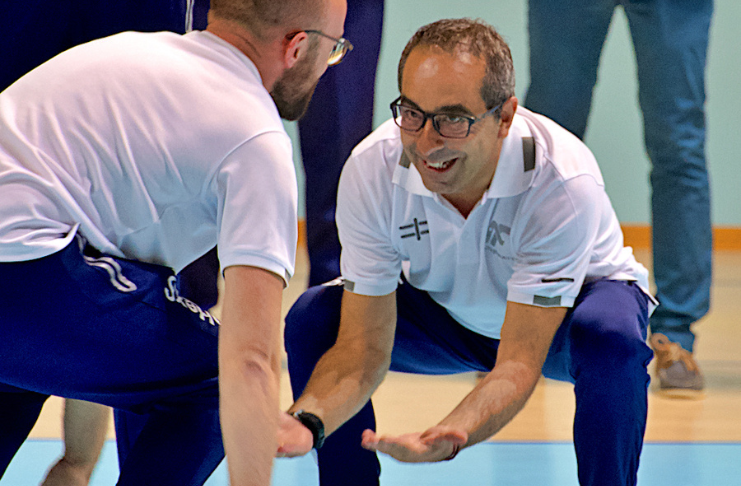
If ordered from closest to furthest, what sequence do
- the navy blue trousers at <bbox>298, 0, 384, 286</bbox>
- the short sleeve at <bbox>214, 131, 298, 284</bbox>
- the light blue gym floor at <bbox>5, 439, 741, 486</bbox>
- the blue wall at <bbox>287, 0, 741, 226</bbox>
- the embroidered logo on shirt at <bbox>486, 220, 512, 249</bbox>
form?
the short sleeve at <bbox>214, 131, 298, 284</bbox> → the embroidered logo on shirt at <bbox>486, 220, 512, 249</bbox> → the light blue gym floor at <bbox>5, 439, 741, 486</bbox> → the navy blue trousers at <bbox>298, 0, 384, 286</bbox> → the blue wall at <bbox>287, 0, 741, 226</bbox>

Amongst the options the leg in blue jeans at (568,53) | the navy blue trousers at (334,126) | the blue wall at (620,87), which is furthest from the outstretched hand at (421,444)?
the blue wall at (620,87)

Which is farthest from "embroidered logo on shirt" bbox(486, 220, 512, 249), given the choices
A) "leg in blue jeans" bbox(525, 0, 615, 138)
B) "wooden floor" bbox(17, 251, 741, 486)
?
"leg in blue jeans" bbox(525, 0, 615, 138)

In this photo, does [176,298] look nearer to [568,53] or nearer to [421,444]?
[421,444]

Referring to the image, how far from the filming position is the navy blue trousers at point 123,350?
116cm

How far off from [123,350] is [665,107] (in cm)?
173

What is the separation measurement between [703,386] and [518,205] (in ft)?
3.78

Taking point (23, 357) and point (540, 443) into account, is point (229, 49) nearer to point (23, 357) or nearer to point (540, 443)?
point (23, 357)

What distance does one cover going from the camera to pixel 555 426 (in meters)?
2.17

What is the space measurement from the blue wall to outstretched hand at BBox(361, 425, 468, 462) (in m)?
3.50

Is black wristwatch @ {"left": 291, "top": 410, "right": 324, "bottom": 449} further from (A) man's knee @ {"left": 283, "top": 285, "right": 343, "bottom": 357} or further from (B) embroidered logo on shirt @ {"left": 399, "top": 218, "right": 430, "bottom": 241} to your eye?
(B) embroidered logo on shirt @ {"left": 399, "top": 218, "right": 430, "bottom": 241}

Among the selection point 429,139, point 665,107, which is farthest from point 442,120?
point 665,107

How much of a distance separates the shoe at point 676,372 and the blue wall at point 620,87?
8.01 ft

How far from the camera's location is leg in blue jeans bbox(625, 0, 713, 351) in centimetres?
243

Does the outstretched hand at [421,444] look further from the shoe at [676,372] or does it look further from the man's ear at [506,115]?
the shoe at [676,372]
